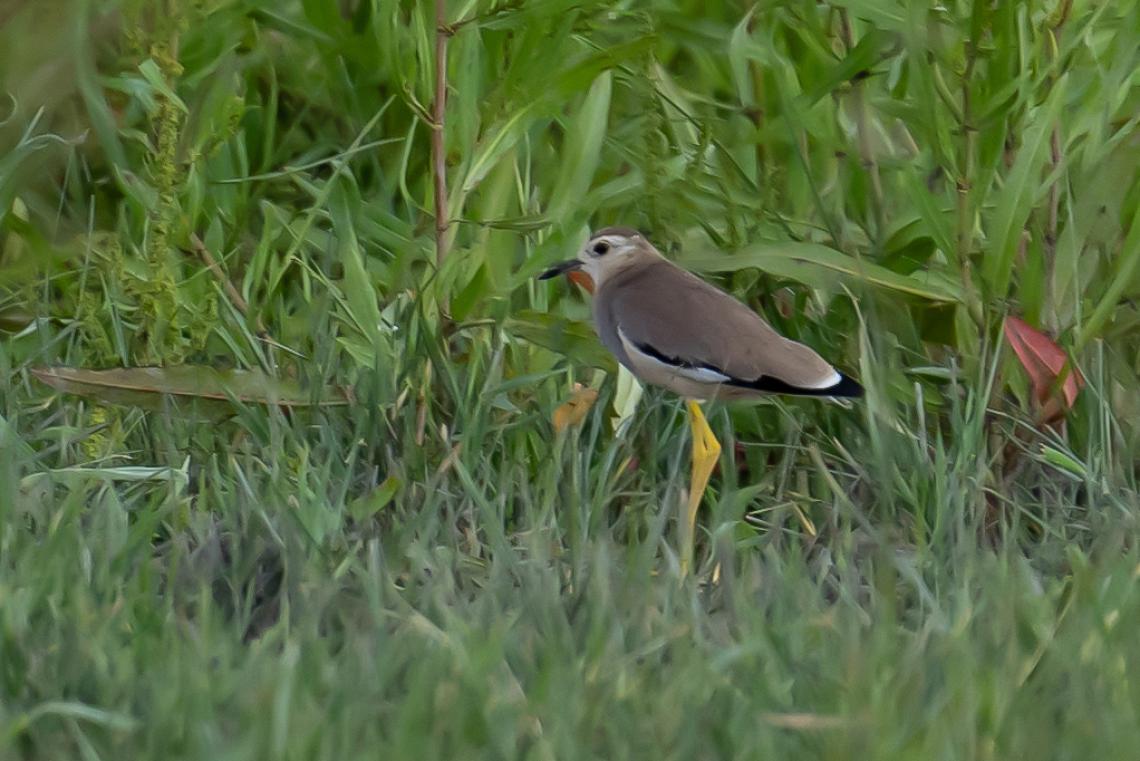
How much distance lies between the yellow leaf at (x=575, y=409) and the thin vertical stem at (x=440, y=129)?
411 millimetres

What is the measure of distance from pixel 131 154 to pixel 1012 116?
244cm

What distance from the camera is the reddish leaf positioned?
3.75 meters

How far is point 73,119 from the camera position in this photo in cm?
514

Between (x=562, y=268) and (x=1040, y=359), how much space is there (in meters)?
1.01

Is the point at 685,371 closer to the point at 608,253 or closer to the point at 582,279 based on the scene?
the point at 608,253

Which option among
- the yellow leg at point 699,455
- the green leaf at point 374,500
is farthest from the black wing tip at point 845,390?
the green leaf at point 374,500

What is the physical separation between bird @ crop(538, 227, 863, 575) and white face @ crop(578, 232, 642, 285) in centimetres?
7

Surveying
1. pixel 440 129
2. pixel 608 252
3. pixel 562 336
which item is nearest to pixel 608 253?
pixel 608 252

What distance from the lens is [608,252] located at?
3959 millimetres

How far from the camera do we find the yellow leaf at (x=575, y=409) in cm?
359

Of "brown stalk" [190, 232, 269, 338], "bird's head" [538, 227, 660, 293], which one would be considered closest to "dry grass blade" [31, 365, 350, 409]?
"brown stalk" [190, 232, 269, 338]

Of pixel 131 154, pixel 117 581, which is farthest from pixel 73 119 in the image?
pixel 117 581

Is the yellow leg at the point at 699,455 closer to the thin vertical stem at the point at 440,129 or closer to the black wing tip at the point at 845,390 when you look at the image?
the black wing tip at the point at 845,390

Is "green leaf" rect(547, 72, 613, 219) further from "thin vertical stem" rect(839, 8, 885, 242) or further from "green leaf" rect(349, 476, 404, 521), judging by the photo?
"green leaf" rect(349, 476, 404, 521)
